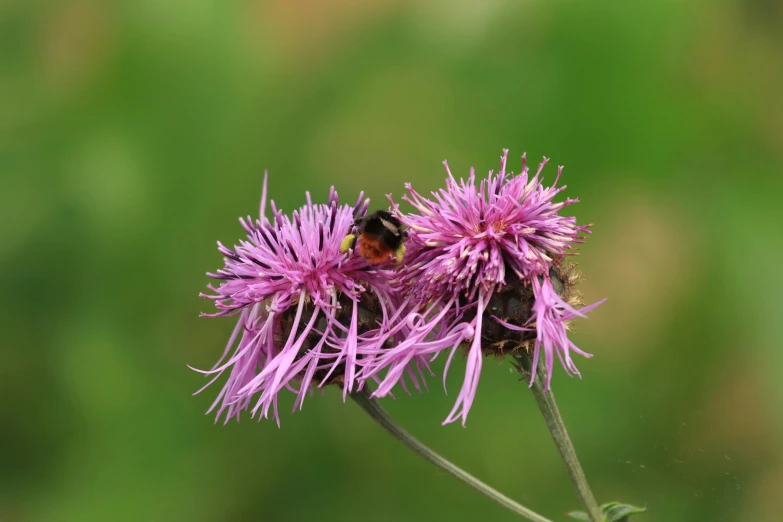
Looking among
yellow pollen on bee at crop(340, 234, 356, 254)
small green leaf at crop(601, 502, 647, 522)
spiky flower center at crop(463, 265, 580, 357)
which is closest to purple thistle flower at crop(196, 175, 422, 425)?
yellow pollen on bee at crop(340, 234, 356, 254)

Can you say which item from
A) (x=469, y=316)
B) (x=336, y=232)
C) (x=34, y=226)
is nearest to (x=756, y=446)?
(x=469, y=316)

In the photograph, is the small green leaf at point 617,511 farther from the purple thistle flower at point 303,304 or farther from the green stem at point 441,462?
the purple thistle flower at point 303,304

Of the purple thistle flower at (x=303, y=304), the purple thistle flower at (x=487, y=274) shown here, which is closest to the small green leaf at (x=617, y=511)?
the purple thistle flower at (x=487, y=274)

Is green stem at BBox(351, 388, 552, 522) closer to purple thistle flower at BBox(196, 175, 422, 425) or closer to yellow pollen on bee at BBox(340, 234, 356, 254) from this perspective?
purple thistle flower at BBox(196, 175, 422, 425)

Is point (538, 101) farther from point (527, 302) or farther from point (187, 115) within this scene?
point (527, 302)

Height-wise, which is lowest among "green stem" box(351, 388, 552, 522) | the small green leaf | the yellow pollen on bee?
"green stem" box(351, 388, 552, 522)

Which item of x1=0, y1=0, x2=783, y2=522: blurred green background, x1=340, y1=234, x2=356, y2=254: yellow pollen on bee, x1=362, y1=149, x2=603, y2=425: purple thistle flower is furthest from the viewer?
x1=0, y1=0, x2=783, y2=522: blurred green background
